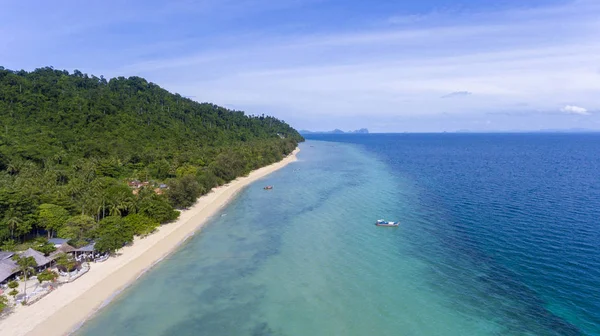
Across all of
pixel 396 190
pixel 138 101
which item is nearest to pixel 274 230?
pixel 396 190

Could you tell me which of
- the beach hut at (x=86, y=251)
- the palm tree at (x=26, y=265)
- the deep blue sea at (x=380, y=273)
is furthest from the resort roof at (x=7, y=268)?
the deep blue sea at (x=380, y=273)

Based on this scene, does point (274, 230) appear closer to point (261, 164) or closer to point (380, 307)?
point (380, 307)

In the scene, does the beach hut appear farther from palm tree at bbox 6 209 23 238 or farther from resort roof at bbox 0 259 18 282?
palm tree at bbox 6 209 23 238

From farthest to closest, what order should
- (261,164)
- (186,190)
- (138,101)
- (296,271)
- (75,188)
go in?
(138,101), (261,164), (186,190), (75,188), (296,271)

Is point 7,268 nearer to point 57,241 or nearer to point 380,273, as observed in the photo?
point 57,241

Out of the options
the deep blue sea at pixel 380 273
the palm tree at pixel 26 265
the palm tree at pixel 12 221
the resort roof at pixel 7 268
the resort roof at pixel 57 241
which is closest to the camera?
the deep blue sea at pixel 380 273

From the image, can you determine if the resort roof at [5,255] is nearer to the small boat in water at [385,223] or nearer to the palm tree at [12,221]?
the palm tree at [12,221]
